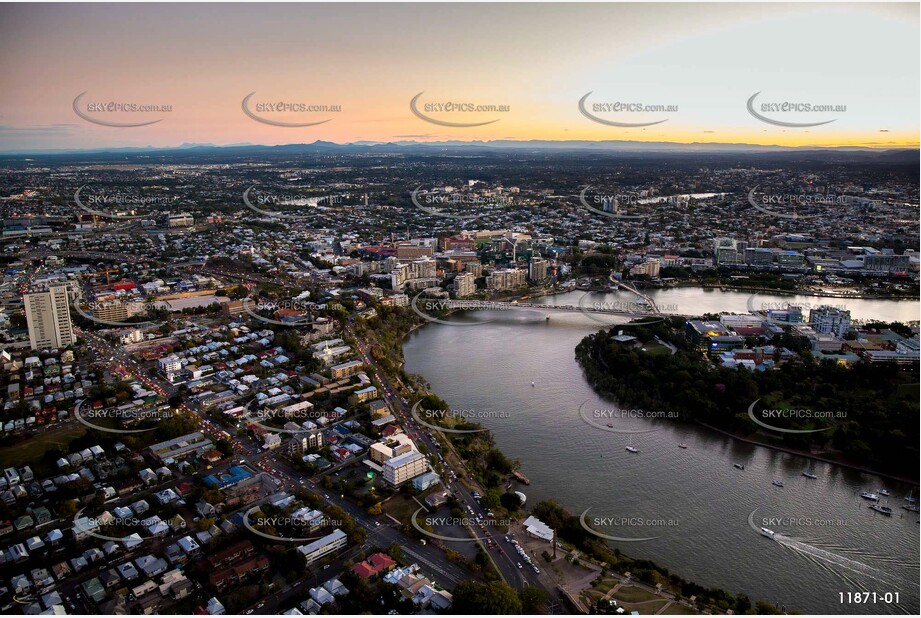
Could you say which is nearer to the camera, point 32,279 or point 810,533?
point 810,533

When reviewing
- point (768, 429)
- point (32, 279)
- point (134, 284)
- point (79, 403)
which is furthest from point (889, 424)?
point (32, 279)

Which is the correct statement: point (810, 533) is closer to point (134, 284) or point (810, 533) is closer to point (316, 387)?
point (316, 387)

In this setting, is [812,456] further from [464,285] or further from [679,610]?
[464,285]

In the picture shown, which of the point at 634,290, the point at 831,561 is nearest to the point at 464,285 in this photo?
the point at 634,290

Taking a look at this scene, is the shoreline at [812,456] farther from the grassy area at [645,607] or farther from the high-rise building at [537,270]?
the high-rise building at [537,270]

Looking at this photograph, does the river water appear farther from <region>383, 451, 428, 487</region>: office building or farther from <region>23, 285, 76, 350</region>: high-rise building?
<region>23, 285, 76, 350</region>: high-rise building

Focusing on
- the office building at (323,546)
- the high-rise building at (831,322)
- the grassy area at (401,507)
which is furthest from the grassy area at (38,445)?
the high-rise building at (831,322)
